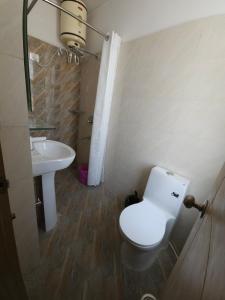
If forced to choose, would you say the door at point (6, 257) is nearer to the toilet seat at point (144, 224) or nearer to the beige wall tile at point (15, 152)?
the beige wall tile at point (15, 152)

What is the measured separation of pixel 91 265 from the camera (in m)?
1.24

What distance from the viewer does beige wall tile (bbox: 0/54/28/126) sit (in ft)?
2.09

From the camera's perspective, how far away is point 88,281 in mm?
1132

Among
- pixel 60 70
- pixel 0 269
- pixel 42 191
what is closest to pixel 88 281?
pixel 42 191

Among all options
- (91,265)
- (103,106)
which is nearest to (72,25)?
(103,106)

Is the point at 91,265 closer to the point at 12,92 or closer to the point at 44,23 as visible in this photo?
the point at 12,92

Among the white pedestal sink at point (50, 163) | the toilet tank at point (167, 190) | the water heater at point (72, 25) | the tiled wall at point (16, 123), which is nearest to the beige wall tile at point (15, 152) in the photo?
the tiled wall at point (16, 123)

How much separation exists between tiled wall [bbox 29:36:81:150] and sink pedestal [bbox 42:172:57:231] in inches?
37.9

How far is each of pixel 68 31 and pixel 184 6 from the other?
1.35m

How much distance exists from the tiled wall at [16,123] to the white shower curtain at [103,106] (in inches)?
46.8

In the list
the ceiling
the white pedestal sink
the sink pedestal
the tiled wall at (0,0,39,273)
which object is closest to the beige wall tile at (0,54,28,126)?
the tiled wall at (0,0,39,273)

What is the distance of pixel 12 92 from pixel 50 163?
0.55 metres

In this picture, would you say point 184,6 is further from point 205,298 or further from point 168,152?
point 205,298

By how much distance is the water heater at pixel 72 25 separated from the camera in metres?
1.74
